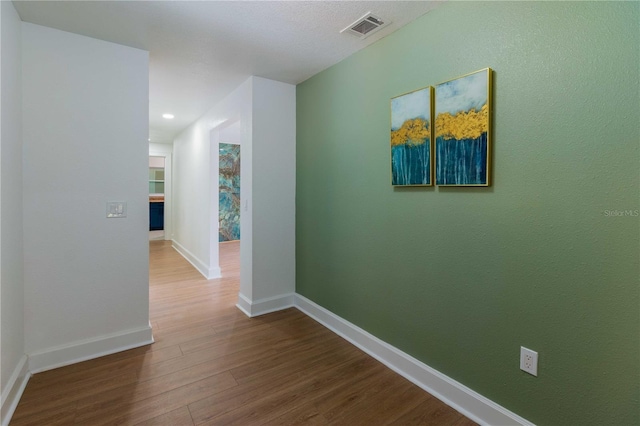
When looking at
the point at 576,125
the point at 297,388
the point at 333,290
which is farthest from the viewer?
the point at 333,290

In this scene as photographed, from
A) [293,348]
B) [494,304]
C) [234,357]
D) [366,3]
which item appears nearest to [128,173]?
[234,357]

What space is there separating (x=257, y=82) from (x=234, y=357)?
8.31 ft

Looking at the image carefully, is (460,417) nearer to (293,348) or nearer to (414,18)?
(293,348)

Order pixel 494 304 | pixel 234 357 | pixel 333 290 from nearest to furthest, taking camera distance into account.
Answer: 1. pixel 494 304
2. pixel 234 357
3. pixel 333 290

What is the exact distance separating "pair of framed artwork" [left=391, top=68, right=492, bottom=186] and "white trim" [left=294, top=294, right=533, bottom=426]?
1.21 meters

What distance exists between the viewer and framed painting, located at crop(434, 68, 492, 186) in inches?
64.7

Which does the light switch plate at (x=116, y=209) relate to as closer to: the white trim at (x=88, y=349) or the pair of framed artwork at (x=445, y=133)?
the white trim at (x=88, y=349)

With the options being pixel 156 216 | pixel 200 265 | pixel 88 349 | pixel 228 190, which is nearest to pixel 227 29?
pixel 88 349

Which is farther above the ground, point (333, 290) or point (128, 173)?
point (128, 173)

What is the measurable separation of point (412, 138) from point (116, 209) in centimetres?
230

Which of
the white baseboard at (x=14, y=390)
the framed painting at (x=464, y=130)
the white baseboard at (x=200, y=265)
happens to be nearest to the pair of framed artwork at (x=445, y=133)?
the framed painting at (x=464, y=130)

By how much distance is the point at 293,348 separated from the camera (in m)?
2.49

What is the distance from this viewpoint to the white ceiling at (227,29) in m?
1.87

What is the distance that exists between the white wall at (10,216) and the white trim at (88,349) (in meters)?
0.13
